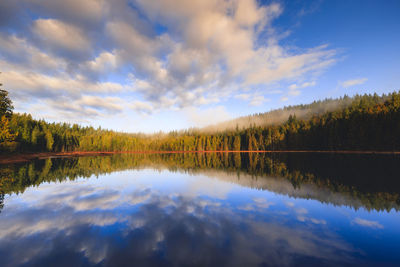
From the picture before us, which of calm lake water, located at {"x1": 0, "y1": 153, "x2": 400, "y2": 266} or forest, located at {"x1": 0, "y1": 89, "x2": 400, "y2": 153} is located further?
forest, located at {"x1": 0, "y1": 89, "x2": 400, "y2": 153}

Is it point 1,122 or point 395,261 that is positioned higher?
point 1,122

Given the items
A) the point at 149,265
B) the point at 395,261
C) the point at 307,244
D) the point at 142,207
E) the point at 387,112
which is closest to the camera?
the point at 149,265

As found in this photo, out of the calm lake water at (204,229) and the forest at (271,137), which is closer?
the calm lake water at (204,229)

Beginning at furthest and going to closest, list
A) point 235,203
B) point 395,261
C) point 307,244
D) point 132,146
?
1. point 132,146
2. point 235,203
3. point 307,244
4. point 395,261

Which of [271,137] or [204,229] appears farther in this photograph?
[271,137]

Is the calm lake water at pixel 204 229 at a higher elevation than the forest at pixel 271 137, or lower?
lower

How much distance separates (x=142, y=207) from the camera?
11.5m

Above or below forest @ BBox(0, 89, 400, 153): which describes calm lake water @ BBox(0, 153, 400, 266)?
below

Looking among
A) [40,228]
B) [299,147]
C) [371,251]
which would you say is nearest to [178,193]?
[40,228]

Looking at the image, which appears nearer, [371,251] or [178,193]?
[371,251]

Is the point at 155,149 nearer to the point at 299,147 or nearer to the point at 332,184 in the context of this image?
the point at 299,147

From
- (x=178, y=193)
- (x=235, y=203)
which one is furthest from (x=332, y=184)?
(x=178, y=193)

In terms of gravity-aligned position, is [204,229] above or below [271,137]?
below

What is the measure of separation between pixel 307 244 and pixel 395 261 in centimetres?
259
